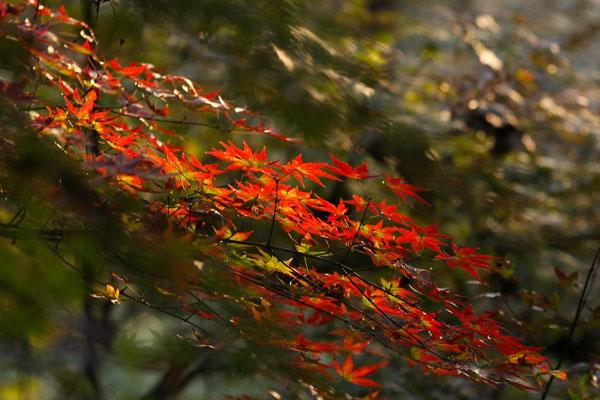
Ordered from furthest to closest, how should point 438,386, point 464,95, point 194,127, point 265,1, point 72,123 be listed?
point 464,95
point 194,127
point 438,386
point 72,123
point 265,1

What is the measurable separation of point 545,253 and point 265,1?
114 inches

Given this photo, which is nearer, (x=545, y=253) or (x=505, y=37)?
(x=545, y=253)

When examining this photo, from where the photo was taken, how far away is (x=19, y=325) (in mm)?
659

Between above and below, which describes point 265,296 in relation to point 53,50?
below

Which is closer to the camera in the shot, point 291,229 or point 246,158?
point 246,158

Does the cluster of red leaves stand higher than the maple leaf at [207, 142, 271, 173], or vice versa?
the maple leaf at [207, 142, 271, 173]

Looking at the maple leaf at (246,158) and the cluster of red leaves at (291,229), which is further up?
the maple leaf at (246,158)

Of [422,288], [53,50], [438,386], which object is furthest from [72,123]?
[438,386]

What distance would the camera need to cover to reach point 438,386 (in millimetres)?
2584

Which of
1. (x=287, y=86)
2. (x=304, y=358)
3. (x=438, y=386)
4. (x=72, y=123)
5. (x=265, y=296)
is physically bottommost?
(x=438, y=386)

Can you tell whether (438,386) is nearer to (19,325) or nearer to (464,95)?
(464,95)

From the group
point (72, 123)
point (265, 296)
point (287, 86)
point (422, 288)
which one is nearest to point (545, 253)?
point (422, 288)

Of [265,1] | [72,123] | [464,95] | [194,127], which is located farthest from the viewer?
[464,95]

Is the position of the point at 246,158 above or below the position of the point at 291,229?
above
